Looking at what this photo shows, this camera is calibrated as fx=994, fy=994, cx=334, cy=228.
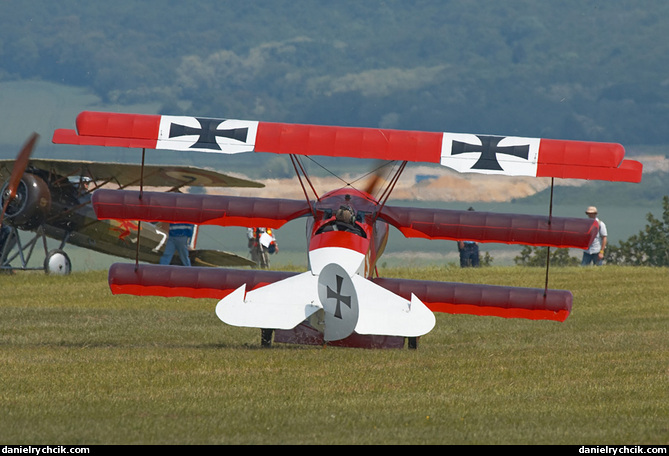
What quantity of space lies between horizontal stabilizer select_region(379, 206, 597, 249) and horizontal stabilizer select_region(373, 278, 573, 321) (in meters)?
0.63

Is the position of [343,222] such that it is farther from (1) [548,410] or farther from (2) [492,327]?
(2) [492,327]

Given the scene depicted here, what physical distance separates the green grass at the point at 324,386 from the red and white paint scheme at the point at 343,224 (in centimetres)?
54

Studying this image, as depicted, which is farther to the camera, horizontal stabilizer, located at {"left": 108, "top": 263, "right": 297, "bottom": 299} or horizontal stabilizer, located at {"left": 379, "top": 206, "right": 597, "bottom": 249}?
horizontal stabilizer, located at {"left": 108, "top": 263, "right": 297, "bottom": 299}

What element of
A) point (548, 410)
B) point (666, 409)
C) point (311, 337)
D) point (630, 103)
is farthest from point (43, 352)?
point (630, 103)

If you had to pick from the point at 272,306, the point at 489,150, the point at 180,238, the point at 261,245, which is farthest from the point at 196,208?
the point at 261,245

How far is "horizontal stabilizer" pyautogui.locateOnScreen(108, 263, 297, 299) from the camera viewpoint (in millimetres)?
12508

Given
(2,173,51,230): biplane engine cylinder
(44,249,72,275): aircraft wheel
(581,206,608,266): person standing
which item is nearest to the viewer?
(581,206,608,266): person standing

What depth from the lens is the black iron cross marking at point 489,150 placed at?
11125 mm

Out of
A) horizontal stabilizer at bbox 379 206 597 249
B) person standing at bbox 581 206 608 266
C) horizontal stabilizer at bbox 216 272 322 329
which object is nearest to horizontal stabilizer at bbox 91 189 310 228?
horizontal stabilizer at bbox 379 206 597 249

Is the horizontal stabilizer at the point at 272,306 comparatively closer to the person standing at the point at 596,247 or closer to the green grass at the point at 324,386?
the green grass at the point at 324,386

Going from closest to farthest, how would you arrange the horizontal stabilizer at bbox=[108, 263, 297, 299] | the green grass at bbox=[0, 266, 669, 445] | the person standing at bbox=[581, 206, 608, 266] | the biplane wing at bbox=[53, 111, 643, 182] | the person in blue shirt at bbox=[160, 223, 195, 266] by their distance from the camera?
1. the green grass at bbox=[0, 266, 669, 445]
2. the biplane wing at bbox=[53, 111, 643, 182]
3. the horizontal stabilizer at bbox=[108, 263, 297, 299]
4. the person in blue shirt at bbox=[160, 223, 195, 266]
5. the person standing at bbox=[581, 206, 608, 266]

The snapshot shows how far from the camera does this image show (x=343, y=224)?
11.7 meters

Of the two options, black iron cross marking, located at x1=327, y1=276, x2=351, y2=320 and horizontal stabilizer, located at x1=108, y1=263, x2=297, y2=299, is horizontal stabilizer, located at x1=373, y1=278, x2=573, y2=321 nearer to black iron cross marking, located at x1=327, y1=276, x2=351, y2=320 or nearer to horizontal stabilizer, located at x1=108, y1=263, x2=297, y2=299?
horizontal stabilizer, located at x1=108, y1=263, x2=297, y2=299

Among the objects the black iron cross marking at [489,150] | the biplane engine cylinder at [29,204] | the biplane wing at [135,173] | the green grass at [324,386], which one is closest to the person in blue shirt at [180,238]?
the biplane wing at [135,173]
